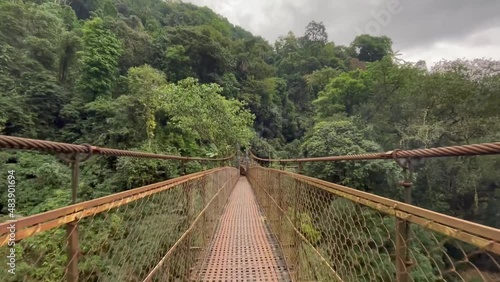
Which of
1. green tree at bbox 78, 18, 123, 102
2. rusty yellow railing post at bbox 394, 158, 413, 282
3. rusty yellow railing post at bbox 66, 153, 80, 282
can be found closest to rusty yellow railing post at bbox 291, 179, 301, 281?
rusty yellow railing post at bbox 394, 158, 413, 282

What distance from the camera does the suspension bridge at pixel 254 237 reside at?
21.8 inches

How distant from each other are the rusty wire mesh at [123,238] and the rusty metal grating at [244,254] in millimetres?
169

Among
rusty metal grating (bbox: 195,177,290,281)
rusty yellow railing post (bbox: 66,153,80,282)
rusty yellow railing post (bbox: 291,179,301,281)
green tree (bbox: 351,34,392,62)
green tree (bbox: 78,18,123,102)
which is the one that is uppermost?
green tree (bbox: 351,34,392,62)

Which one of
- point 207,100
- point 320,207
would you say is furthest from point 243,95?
point 320,207

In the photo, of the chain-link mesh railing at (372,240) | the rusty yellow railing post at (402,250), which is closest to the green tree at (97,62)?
the chain-link mesh railing at (372,240)

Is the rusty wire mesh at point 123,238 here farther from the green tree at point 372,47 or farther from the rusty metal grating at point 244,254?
the green tree at point 372,47

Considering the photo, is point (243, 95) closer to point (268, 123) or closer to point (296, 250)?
point (268, 123)

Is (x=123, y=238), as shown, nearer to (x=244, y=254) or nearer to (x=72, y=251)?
(x=72, y=251)

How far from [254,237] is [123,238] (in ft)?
6.14

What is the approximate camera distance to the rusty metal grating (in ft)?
7.19

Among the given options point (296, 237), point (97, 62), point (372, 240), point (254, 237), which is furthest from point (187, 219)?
point (97, 62)

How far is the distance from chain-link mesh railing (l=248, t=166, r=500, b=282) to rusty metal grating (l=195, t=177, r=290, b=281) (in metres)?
0.17

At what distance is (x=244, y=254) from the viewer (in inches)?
104

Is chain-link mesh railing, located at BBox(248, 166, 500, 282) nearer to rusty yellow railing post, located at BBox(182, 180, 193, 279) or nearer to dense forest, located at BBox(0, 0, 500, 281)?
rusty yellow railing post, located at BBox(182, 180, 193, 279)
